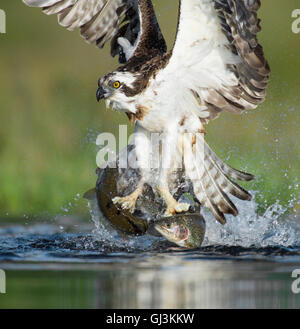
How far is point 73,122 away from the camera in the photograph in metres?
11.8

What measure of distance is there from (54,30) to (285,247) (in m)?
7.52

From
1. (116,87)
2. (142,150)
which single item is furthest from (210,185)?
(116,87)

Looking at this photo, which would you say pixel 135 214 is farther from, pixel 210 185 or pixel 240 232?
pixel 240 232

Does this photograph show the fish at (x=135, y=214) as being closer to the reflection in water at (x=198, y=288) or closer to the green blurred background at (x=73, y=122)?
the reflection in water at (x=198, y=288)

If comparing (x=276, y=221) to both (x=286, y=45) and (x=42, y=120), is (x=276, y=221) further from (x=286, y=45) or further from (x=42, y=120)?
(x=286, y=45)

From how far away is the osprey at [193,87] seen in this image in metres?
7.79

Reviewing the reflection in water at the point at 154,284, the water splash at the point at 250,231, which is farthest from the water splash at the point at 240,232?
the reflection in water at the point at 154,284

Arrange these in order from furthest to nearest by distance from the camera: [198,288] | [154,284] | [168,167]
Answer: [168,167]
[154,284]
[198,288]

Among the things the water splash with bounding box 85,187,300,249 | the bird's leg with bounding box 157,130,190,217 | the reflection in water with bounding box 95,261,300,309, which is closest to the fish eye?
the bird's leg with bounding box 157,130,190,217

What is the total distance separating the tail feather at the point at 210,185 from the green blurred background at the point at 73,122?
2050 mm

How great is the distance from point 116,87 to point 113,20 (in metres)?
1.90

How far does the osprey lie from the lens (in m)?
7.79

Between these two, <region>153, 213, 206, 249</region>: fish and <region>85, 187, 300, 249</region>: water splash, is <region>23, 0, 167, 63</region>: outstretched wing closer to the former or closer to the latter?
<region>85, 187, 300, 249</region>: water splash

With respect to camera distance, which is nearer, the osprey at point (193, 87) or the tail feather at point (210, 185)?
the osprey at point (193, 87)
